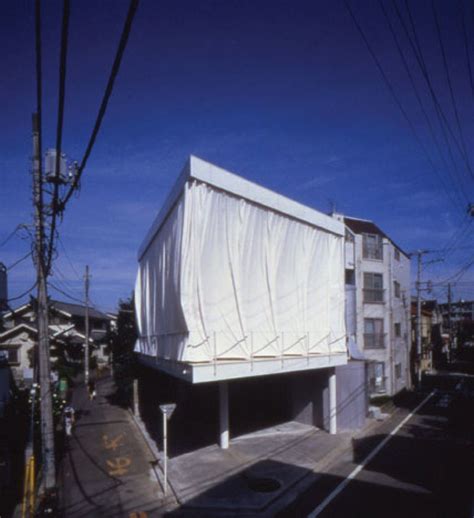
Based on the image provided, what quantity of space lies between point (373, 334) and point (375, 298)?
265 cm

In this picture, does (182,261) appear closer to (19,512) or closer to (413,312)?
(19,512)

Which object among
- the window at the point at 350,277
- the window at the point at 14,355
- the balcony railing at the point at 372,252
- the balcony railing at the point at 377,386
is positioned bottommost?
the balcony railing at the point at 377,386

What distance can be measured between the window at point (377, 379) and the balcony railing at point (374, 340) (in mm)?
1302

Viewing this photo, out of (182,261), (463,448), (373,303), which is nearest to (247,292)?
(182,261)

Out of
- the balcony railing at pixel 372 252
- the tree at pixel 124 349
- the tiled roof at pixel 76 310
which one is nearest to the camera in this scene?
the tree at pixel 124 349

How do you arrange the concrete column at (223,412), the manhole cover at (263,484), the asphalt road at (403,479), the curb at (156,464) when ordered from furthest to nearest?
the concrete column at (223,412) < the manhole cover at (263,484) < the curb at (156,464) < the asphalt road at (403,479)

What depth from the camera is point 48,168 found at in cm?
1249

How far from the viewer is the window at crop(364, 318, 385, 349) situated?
2753 centimetres

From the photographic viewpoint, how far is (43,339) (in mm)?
11812

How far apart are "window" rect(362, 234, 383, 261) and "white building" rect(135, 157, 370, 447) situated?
33.3 ft

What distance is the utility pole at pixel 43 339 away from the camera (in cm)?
1122

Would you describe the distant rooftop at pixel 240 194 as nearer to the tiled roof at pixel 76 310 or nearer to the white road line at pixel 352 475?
the white road line at pixel 352 475

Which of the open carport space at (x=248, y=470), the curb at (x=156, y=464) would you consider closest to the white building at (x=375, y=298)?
the open carport space at (x=248, y=470)

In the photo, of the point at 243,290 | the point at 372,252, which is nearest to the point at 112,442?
the point at 243,290
